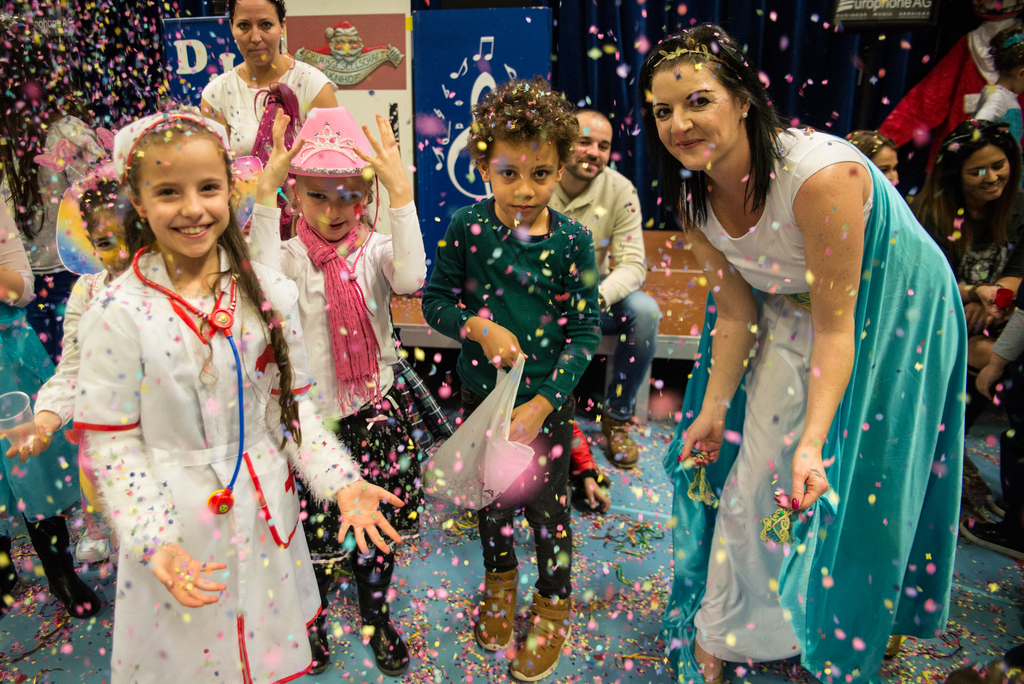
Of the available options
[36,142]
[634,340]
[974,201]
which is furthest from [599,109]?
[36,142]

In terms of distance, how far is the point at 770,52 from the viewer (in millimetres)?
3697

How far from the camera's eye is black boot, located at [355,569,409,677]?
5.42ft

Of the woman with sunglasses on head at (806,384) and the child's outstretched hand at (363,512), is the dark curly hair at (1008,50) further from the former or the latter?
the child's outstretched hand at (363,512)

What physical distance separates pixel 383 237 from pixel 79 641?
145cm

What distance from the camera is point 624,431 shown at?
279cm

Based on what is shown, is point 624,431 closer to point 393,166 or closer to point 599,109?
point 393,166

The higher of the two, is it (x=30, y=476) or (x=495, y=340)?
(x=495, y=340)

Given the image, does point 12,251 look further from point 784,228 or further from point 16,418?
point 784,228

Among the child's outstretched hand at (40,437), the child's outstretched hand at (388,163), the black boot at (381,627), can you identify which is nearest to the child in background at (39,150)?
the child's outstretched hand at (40,437)

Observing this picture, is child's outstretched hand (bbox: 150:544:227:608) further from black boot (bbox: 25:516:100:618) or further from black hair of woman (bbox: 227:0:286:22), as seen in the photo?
black hair of woman (bbox: 227:0:286:22)

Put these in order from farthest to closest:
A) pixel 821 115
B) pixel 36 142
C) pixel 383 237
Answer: pixel 821 115
pixel 36 142
pixel 383 237

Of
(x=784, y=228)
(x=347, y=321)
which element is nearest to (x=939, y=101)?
(x=784, y=228)

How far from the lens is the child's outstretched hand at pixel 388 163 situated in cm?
144

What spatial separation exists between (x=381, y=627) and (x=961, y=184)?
277cm
